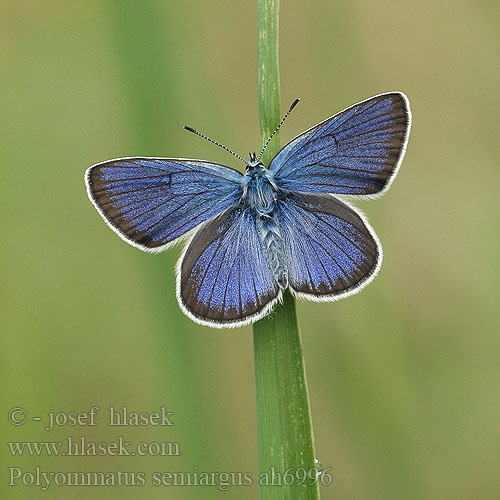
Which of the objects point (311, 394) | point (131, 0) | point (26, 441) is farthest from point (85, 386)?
point (131, 0)

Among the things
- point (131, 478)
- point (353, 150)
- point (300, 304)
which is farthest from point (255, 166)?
point (131, 478)

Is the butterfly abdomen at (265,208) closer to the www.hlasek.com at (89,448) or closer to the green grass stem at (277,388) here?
the green grass stem at (277,388)

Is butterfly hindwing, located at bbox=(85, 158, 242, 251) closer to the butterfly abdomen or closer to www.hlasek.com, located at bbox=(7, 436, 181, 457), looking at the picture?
the butterfly abdomen

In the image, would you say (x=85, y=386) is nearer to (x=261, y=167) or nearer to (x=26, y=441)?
(x=26, y=441)

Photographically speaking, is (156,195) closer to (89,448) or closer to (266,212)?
(266,212)

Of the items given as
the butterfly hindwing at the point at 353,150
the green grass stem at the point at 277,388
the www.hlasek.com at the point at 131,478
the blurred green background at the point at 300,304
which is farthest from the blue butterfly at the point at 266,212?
the www.hlasek.com at the point at 131,478

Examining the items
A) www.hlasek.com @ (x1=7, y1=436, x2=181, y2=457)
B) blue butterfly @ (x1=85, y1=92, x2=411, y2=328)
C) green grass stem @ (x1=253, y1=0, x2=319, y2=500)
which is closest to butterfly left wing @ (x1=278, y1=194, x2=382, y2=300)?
blue butterfly @ (x1=85, y1=92, x2=411, y2=328)
